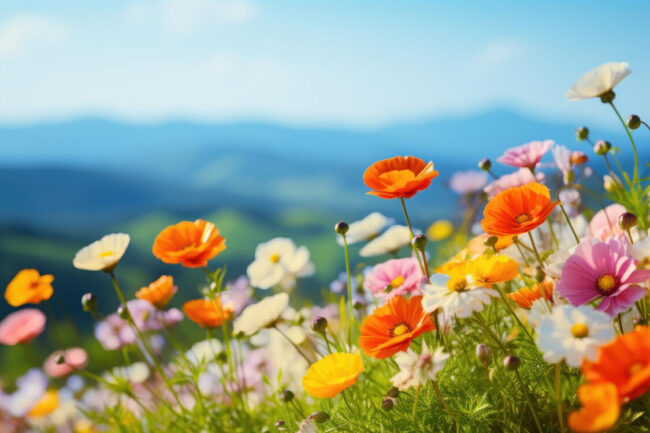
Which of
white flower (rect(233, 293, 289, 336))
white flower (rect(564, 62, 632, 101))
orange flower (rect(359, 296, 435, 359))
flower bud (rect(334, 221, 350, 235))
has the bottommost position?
white flower (rect(233, 293, 289, 336))

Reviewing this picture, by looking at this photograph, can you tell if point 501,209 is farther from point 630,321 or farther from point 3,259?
point 3,259

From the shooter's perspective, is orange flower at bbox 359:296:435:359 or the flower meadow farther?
orange flower at bbox 359:296:435:359

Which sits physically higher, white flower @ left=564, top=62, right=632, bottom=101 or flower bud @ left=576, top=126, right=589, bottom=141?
white flower @ left=564, top=62, right=632, bottom=101

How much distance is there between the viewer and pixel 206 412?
98 centimetres

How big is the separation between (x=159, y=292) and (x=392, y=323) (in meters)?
0.45

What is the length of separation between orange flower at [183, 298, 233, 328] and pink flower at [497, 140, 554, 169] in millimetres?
480

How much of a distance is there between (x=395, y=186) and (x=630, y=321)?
271 millimetres

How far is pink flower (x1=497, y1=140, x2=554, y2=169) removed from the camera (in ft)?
2.85

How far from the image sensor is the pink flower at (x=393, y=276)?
812mm

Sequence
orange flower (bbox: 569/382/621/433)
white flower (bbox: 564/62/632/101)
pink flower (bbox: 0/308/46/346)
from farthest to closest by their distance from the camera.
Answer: pink flower (bbox: 0/308/46/346)
white flower (bbox: 564/62/632/101)
orange flower (bbox: 569/382/621/433)

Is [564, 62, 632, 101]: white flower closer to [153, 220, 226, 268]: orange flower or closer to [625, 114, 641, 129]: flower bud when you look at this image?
[625, 114, 641, 129]: flower bud

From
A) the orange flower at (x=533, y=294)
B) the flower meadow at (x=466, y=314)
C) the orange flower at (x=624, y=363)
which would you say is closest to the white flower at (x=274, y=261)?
the flower meadow at (x=466, y=314)

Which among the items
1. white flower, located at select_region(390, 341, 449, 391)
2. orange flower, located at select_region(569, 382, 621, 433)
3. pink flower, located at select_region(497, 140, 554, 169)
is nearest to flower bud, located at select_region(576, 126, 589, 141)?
pink flower, located at select_region(497, 140, 554, 169)

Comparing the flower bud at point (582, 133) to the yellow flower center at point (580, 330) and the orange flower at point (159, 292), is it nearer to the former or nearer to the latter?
the yellow flower center at point (580, 330)
